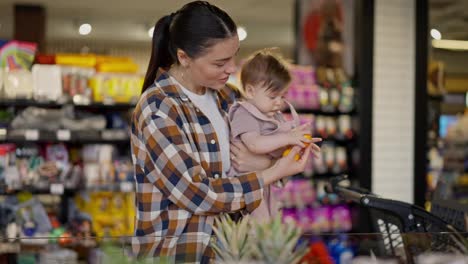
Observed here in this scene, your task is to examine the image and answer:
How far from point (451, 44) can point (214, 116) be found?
4.79 meters

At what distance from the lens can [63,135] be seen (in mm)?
6363

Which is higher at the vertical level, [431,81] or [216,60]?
[216,60]

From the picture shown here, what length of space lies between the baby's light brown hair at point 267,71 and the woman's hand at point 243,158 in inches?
10.0

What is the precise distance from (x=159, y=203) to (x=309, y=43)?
18.2 ft

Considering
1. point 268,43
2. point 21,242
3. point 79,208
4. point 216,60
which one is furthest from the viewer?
point 268,43

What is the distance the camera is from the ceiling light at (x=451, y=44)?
709cm

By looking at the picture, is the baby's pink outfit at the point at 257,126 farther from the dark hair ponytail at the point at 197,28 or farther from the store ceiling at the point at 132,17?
the store ceiling at the point at 132,17

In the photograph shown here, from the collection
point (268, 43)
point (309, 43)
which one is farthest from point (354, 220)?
point (268, 43)

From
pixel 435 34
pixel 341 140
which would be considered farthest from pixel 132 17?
pixel 435 34

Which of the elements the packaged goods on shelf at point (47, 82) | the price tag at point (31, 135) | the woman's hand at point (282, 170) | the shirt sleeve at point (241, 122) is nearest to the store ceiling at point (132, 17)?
the packaged goods on shelf at point (47, 82)

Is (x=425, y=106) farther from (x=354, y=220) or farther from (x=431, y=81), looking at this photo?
(x=354, y=220)

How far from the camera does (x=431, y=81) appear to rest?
720 centimetres

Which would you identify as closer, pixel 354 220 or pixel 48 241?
pixel 48 241

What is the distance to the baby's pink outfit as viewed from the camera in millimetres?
2799
